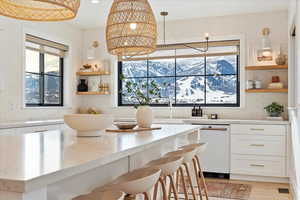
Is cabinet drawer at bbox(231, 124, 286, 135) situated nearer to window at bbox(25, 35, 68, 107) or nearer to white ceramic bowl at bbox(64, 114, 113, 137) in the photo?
white ceramic bowl at bbox(64, 114, 113, 137)

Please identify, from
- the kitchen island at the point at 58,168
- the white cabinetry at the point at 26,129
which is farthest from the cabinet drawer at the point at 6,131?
the kitchen island at the point at 58,168

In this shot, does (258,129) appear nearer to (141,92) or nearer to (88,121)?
(141,92)

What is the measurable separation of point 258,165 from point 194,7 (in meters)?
2.45

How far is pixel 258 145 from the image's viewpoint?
4.62 metres

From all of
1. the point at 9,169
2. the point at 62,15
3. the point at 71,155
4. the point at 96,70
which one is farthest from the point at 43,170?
the point at 96,70

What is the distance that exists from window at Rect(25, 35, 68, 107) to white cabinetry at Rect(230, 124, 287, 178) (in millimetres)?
2979

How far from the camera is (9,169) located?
1.19m

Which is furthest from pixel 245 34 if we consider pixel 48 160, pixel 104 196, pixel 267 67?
pixel 48 160

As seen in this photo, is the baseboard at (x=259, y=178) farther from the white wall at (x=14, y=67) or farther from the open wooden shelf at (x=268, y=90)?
the white wall at (x=14, y=67)

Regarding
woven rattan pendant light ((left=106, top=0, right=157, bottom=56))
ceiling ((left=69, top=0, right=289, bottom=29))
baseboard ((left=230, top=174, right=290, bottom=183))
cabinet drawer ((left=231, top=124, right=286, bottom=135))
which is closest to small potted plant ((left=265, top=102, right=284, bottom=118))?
cabinet drawer ((left=231, top=124, right=286, bottom=135))

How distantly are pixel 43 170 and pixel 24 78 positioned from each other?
12.6 ft

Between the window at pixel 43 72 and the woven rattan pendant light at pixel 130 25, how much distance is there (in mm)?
2373

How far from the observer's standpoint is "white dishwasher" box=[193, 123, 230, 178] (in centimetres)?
476

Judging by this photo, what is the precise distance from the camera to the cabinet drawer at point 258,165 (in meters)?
4.52
